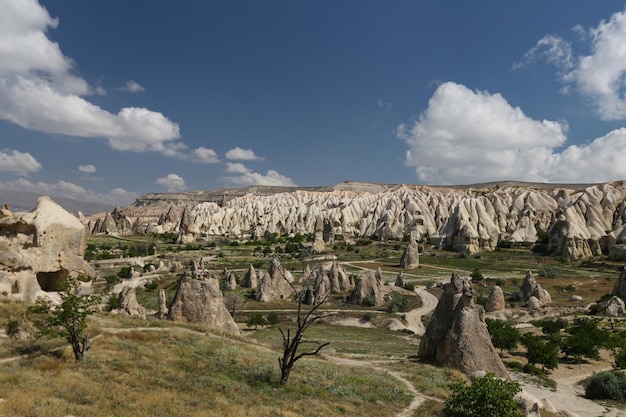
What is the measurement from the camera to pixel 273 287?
2251 inches

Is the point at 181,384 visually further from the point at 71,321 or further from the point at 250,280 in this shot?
the point at 250,280

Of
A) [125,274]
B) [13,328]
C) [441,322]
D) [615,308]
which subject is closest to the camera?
[13,328]

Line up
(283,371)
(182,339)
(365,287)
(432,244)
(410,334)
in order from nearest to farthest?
1. (283,371)
2. (182,339)
3. (410,334)
4. (365,287)
5. (432,244)

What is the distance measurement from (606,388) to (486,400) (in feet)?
47.6

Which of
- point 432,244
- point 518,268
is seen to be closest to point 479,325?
point 518,268

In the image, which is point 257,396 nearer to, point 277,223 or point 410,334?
point 410,334

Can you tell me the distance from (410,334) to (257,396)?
1126 inches

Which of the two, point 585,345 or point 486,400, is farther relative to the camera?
point 585,345

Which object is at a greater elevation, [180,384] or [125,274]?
[180,384]

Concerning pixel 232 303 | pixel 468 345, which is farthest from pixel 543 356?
pixel 232 303

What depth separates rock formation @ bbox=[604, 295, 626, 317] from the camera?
4306 cm

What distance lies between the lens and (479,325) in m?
22.8

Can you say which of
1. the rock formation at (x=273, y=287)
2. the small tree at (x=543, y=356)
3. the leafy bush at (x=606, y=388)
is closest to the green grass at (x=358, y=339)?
the small tree at (x=543, y=356)

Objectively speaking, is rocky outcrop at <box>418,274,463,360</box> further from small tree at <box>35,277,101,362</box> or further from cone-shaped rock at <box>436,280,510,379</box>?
small tree at <box>35,277,101,362</box>
